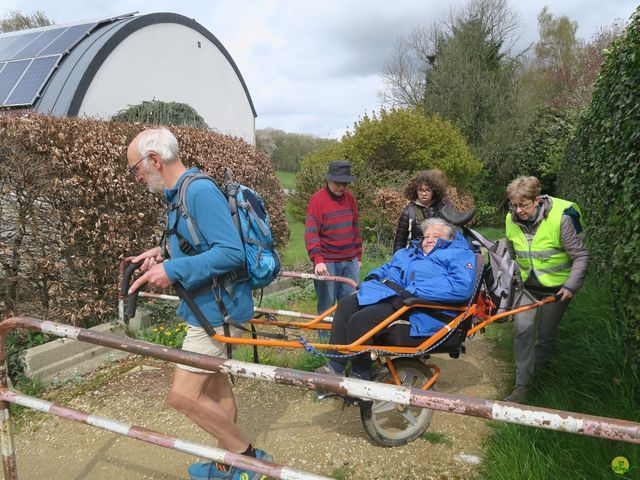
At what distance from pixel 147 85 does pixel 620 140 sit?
527 inches

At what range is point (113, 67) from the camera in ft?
39.5

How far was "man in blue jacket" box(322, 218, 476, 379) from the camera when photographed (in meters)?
2.99

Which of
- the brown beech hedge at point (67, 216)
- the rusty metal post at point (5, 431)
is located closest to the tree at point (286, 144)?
the brown beech hedge at point (67, 216)

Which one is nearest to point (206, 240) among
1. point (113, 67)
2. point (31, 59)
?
point (113, 67)

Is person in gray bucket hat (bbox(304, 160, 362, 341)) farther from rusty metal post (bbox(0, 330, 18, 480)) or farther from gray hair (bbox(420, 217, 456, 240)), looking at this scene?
rusty metal post (bbox(0, 330, 18, 480))

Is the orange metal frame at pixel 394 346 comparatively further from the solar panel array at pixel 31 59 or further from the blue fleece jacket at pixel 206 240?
the solar panel array at pixel 31 59

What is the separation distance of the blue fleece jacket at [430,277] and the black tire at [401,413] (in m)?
0.39

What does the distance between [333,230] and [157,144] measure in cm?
256

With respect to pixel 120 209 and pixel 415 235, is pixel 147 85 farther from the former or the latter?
pixel 415 235

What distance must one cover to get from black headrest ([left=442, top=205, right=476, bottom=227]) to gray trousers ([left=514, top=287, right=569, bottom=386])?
0.72 m

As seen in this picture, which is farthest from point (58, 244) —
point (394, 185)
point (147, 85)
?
point (147, 85)

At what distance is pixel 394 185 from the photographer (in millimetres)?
11648

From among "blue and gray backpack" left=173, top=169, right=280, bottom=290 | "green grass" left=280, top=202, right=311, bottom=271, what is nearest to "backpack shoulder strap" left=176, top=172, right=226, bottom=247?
"blue and gray backpack" left=173, top=169, right=280, bottom=290

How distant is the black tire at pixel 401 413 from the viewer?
122 inches
